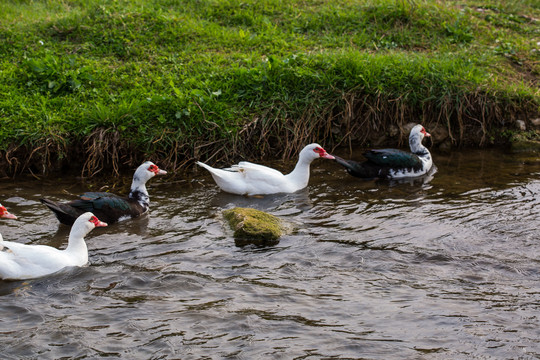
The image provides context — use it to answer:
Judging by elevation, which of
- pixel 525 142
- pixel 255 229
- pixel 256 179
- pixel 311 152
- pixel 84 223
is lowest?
pixel 255 229

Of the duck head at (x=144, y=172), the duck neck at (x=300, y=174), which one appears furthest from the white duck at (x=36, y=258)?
the duck neck at (x=300, y=174)

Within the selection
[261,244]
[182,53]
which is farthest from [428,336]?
[182,53]

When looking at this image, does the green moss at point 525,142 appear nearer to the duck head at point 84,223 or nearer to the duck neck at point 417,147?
the duck neck at point 417,147

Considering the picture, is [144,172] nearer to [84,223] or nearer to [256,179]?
[256,179]

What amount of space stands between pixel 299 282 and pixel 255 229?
1061 millimetres

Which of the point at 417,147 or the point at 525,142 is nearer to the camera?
the point at 417,147

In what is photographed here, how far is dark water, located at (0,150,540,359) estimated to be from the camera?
4.61 metres

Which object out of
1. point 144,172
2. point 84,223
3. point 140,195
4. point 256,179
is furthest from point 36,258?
point 256,179

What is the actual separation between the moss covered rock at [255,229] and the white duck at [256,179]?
1.22 m

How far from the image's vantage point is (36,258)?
5.74 m

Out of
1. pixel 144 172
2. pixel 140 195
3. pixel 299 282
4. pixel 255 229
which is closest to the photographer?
pixel 299 282

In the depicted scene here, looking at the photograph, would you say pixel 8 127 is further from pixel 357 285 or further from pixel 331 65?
pixel 357 285

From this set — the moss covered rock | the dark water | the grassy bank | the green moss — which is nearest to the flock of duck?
the dark water

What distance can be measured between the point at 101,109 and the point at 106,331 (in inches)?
177
